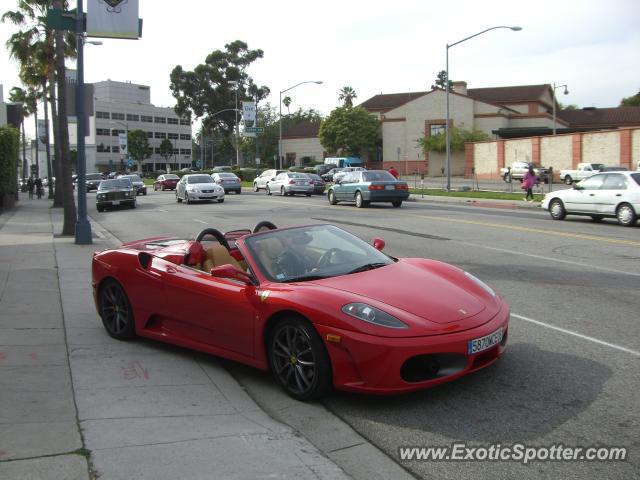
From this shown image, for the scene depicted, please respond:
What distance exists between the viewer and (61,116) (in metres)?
20.8

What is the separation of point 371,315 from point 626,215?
16.2 m

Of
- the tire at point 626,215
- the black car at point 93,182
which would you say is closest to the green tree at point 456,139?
the black car at point 93,182

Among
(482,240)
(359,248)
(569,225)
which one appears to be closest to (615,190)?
(569,225)

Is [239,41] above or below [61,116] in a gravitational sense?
above

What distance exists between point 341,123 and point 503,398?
3032 inches

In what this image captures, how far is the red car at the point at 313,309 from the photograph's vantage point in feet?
15.6

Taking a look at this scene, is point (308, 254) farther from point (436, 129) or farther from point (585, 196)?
point (436, 129)

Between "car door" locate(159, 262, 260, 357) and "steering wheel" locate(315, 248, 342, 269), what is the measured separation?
0.71 m

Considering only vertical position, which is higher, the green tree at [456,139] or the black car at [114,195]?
the green tree at [456,139]

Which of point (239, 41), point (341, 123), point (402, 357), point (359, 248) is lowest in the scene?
point (402, 357)

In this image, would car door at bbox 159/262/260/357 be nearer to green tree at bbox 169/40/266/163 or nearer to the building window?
the building window

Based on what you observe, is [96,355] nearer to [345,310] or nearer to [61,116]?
[345,310]

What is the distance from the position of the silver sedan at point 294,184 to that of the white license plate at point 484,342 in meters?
34.3

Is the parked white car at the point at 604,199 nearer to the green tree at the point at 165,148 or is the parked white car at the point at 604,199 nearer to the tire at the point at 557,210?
the tire at the point at 557,210
